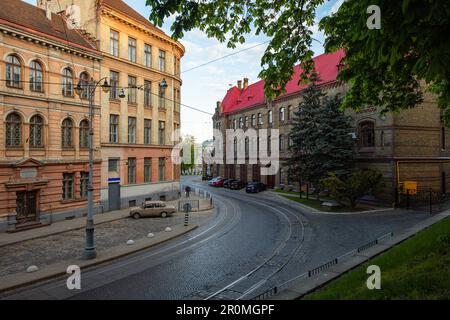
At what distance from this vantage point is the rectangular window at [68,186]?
2300cm

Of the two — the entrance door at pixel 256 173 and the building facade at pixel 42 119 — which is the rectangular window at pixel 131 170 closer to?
the building facade at pixel 42 119

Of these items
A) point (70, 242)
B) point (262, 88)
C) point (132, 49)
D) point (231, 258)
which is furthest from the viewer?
point (262, 88)

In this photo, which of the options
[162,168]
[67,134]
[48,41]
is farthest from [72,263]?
[162,168]

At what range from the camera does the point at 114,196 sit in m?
26.9

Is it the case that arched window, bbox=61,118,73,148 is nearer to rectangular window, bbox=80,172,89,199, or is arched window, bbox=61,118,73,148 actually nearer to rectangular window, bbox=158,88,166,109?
rectangular window, bbox=80,172,89,199

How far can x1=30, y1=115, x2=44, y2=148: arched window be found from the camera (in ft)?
68.4

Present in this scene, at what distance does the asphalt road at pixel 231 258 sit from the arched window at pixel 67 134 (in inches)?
491

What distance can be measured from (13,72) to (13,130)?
3.77 metres

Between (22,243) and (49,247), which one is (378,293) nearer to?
(49,247)

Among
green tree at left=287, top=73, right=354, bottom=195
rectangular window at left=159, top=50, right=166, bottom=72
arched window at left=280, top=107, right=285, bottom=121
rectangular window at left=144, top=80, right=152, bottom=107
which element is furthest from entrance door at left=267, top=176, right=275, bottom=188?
rectangular window at left=159, top=50, right=166, bottom=72

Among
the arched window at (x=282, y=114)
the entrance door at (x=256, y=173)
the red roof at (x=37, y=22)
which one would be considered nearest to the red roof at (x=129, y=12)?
the red roof at (x=37, y=22)

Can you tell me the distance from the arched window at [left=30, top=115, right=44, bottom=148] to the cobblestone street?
6944 mm

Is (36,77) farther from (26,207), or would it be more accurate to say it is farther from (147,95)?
(147,95)

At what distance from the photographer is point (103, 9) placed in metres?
25.6
